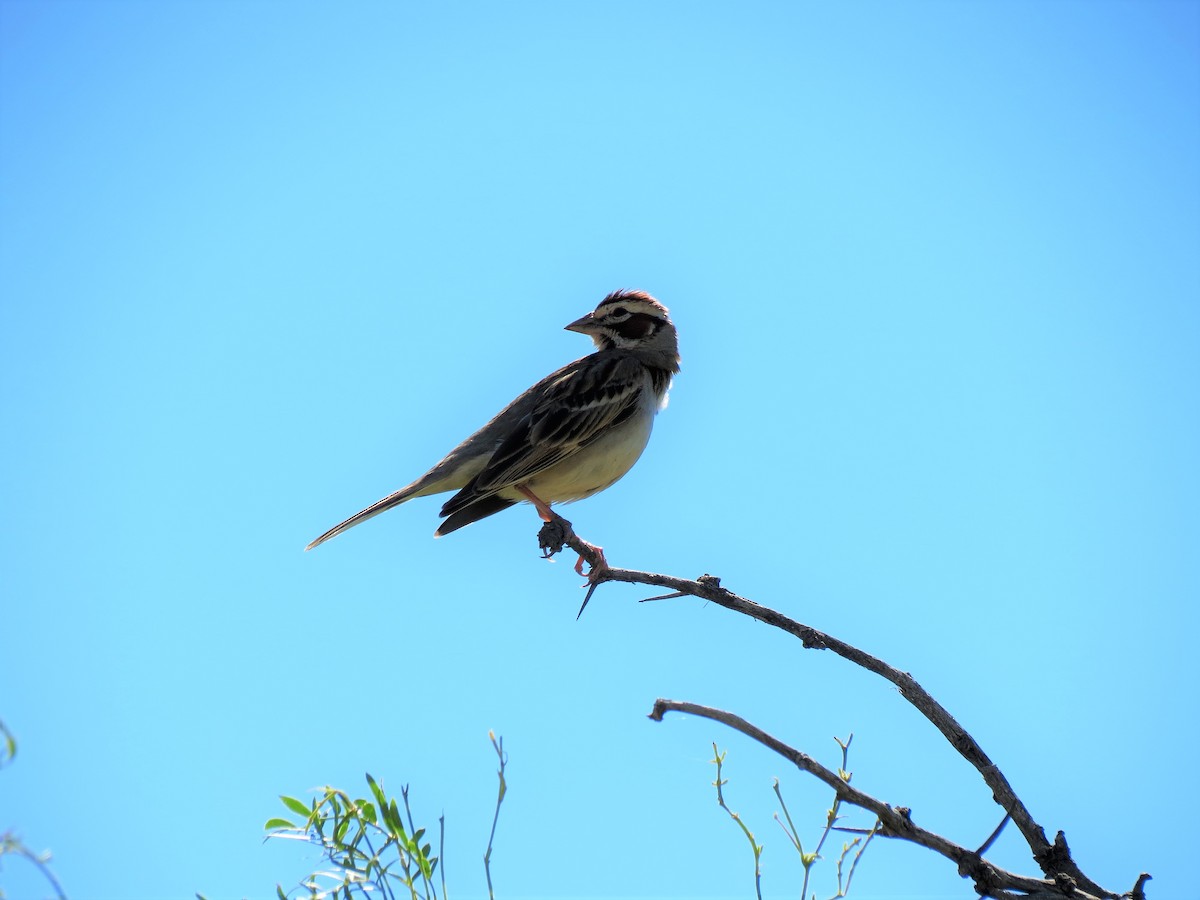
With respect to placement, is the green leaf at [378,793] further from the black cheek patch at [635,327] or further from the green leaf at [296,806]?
the black cheek patch at [635,327]

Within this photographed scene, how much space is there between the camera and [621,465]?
8.98m

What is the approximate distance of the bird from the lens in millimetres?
8633

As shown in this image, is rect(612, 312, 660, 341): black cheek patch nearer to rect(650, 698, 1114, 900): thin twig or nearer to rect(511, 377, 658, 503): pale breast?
rect(511, 377, 658, 503): pale breast

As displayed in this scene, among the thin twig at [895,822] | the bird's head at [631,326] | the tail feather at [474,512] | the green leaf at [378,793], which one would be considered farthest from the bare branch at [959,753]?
the bird's head at [631,326]

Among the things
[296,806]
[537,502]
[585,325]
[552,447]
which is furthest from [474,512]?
[296,806]

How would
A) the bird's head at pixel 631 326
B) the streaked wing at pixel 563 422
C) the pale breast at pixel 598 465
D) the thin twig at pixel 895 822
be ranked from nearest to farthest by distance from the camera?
the thin twig at pixel 895 822 → the streaked wing at pixel 563 422 → the pale breast at pixel 598 465 → the bird's head at pixel 631 326

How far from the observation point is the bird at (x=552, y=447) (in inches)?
340

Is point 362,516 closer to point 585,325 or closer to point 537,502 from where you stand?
point 537,502

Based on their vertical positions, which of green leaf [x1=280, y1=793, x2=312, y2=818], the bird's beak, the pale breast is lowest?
green leaf [x1=280, y1=793, x2=312, y2=818]

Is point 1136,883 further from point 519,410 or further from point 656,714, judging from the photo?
point 519,410

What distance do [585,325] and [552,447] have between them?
210 centimetres

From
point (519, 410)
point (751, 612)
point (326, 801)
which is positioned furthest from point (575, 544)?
point (326, 801)

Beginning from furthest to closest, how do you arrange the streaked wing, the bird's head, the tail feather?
the bird's head < the tail feather < the streaked wing

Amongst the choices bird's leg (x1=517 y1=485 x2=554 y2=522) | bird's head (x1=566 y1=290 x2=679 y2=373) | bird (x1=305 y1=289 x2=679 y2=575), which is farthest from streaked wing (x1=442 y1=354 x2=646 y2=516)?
bird's head (x1=566 y1=290 x2=679 y2=373)
